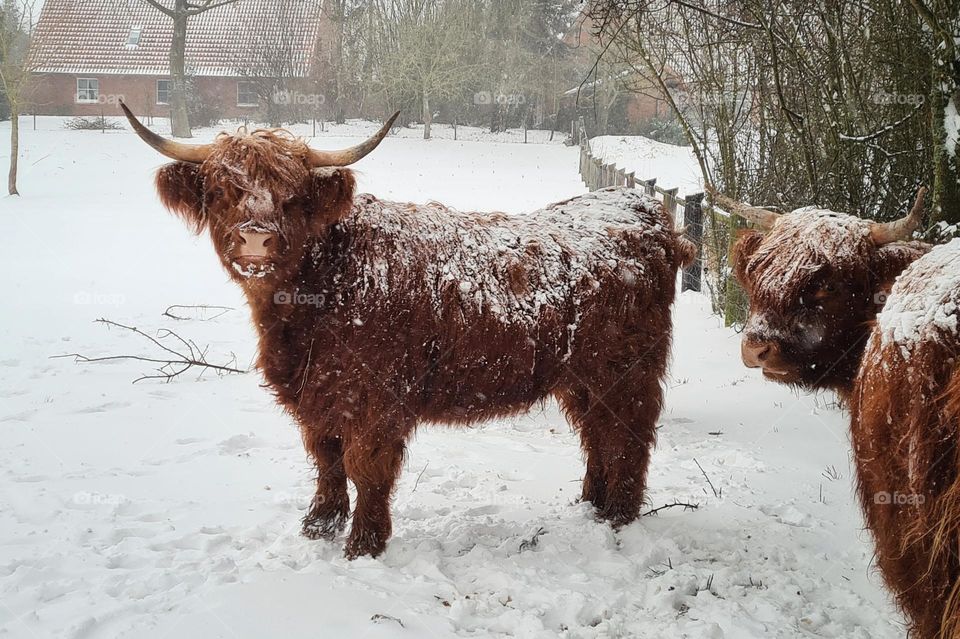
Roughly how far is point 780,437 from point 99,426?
4.49 metres

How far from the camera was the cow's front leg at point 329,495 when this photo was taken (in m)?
3.40

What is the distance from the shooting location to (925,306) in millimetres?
1675

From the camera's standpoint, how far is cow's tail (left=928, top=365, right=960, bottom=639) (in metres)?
1.52

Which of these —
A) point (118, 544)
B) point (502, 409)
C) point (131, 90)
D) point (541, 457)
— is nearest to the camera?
point (118, 544)

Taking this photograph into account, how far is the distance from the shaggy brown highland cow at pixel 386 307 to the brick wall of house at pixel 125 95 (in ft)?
96.1

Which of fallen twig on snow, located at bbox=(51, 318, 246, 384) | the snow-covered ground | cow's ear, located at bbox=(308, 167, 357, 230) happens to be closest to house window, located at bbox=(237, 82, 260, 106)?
the snow-covered ground

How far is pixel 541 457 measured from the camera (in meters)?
4.62

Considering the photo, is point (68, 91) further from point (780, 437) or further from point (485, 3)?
point (780, 437)

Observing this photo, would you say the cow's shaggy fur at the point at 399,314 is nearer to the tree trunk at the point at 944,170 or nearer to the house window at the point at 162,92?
the tree trunk at the point at 944,170

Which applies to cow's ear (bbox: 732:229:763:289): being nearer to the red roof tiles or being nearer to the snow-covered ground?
the snow-covered ground

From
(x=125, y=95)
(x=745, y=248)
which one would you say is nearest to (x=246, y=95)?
(x=125, y=95)

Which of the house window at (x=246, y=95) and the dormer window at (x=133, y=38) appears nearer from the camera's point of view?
the dormer window at (x=133, y=38)

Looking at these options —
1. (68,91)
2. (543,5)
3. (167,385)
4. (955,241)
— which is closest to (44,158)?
(68,91)

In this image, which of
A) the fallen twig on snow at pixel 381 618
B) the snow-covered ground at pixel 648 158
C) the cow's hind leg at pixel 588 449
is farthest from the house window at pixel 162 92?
the fallen twig on snow at pixel 381 618
